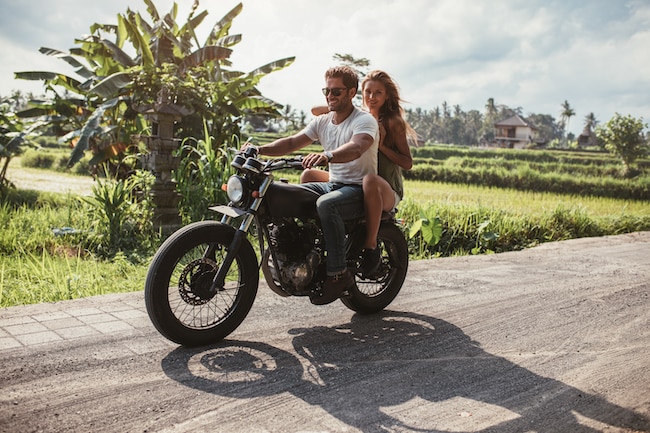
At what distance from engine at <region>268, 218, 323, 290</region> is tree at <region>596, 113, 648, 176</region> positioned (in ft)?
95.0

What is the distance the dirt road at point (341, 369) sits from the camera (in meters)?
2.74

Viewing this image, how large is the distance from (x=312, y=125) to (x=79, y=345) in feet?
6.67

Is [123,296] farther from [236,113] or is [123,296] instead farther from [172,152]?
[236,113]

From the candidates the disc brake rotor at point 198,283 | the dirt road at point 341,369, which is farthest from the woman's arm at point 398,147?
the disc brake rotor at point 198,283

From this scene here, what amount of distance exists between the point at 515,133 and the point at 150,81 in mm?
69229

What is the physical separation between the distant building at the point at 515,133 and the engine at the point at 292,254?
7155cm

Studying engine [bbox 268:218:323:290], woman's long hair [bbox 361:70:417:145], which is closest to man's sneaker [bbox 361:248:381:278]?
engine [bbox 268:218:323:290]

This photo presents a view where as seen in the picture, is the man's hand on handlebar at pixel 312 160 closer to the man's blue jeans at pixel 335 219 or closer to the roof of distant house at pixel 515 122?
the man's blue jeans at pixel 335 219

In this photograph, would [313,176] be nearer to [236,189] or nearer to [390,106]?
[390,106]

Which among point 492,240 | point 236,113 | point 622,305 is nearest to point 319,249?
point 622,305

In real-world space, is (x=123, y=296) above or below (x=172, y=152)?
below

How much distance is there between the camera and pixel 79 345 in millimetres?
3533

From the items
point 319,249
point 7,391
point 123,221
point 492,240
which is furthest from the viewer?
point 492,240

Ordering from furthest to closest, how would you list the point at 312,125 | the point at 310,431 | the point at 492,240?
the point at 492,240, the point at 312,125, the point at 310,431
